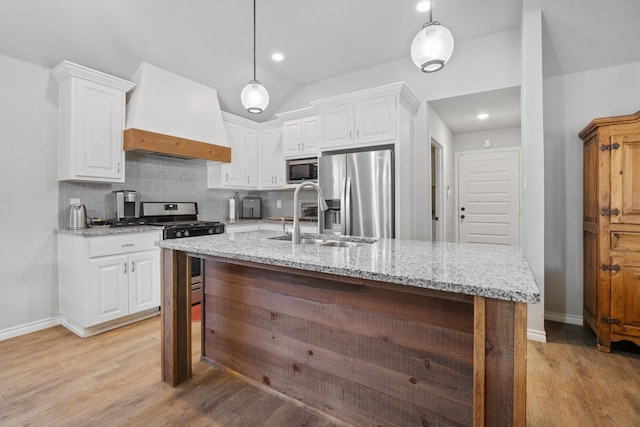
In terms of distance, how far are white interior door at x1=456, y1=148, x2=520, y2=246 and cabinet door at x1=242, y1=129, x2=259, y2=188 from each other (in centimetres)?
346

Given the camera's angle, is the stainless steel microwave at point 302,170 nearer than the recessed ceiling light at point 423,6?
No

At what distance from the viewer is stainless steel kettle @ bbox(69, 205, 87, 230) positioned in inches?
116

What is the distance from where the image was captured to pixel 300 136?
4.24 m

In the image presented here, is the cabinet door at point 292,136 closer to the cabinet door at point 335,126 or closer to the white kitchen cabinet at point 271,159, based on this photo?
the white kitchen cabinet at point 271,159

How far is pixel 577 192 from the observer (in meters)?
3.10

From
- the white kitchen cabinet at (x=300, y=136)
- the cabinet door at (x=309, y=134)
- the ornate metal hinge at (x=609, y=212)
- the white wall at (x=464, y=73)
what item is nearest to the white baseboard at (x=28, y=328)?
the white kitchen cabinet at (x=300, y=136)

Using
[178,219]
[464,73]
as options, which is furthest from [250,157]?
[464,73]

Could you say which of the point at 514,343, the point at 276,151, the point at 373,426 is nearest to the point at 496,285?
the point at 514,343

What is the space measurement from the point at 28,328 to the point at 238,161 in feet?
9.30

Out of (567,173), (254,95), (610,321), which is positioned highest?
(254,95)

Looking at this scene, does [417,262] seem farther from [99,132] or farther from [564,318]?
[99,132]

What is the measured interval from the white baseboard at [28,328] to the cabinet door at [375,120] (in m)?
3.51

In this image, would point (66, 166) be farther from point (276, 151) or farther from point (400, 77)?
Answer: point (400, 77)

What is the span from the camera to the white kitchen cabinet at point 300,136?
162 inches
